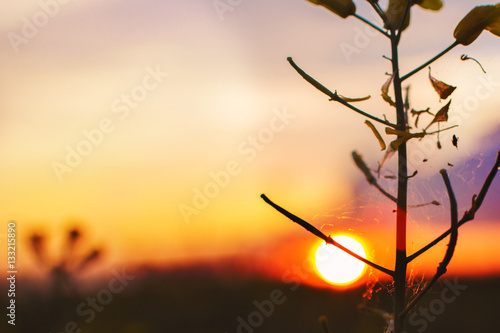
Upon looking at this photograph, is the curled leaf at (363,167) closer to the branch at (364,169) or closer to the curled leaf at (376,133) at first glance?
the branch at (364,169)

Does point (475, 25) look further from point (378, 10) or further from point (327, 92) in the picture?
point (327, 92)

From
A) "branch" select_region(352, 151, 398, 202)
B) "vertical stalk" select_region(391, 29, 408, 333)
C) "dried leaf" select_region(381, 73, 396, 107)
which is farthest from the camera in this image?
"branch" select_region(352, 151, 398, 202)

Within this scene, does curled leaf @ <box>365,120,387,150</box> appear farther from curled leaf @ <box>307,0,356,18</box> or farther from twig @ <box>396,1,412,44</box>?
curled leaf @ <box>307,0,356,18</box>

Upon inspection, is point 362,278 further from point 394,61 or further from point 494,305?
point 494,305

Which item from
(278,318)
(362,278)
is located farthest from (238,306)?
(362,278)

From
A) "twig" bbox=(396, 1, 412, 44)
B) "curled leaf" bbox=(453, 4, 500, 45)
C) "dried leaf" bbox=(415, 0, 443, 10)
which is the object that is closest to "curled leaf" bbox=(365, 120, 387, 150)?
"twig" bbox=(396, 1, 412, 44)
